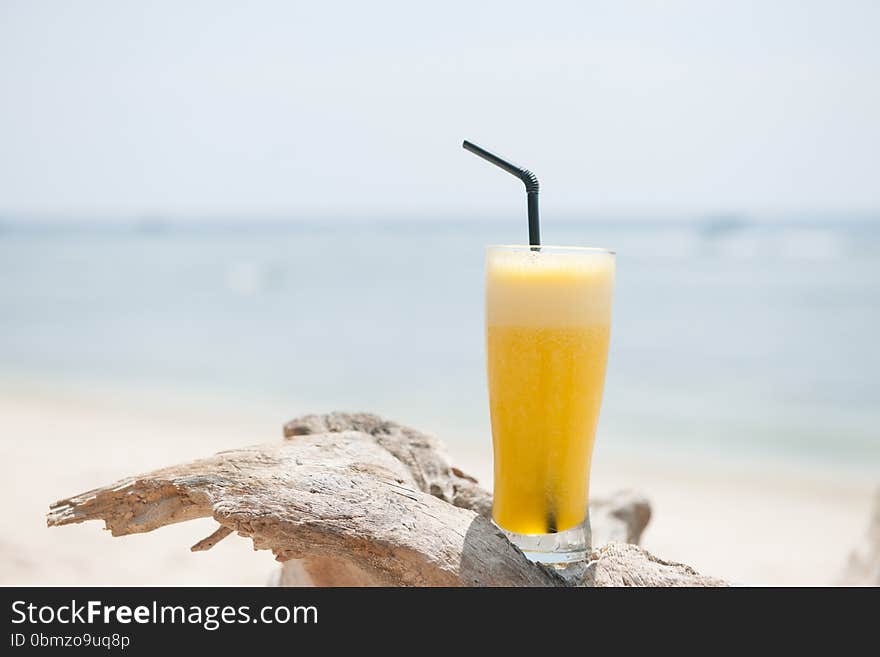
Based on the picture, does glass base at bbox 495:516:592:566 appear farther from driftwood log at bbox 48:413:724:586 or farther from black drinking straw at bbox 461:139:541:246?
black drinking straw at bbox 461:139:541:246

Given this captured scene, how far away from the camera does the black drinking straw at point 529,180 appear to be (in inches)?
62.3

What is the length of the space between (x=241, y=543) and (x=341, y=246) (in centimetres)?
Result: 2505

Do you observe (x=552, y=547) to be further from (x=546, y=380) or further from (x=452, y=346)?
(x=452, y=346)

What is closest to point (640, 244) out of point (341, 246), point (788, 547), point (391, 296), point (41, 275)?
point (341, 246)

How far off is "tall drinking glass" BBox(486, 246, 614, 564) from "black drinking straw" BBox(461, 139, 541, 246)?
0.06 metres

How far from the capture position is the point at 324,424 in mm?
1958

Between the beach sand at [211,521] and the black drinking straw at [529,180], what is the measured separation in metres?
1.61

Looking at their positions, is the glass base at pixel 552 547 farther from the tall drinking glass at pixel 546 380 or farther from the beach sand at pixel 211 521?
the beach sand at pixel 211 521

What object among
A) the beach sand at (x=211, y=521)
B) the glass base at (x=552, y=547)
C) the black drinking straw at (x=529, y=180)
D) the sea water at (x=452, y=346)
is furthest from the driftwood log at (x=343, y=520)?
the sea water at (x=452, y=346)

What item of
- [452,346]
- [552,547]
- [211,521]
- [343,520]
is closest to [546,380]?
A: [552,547]

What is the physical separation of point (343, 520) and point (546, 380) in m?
0.49

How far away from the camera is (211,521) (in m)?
3.73

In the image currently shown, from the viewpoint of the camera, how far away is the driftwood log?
Result: 141cm
